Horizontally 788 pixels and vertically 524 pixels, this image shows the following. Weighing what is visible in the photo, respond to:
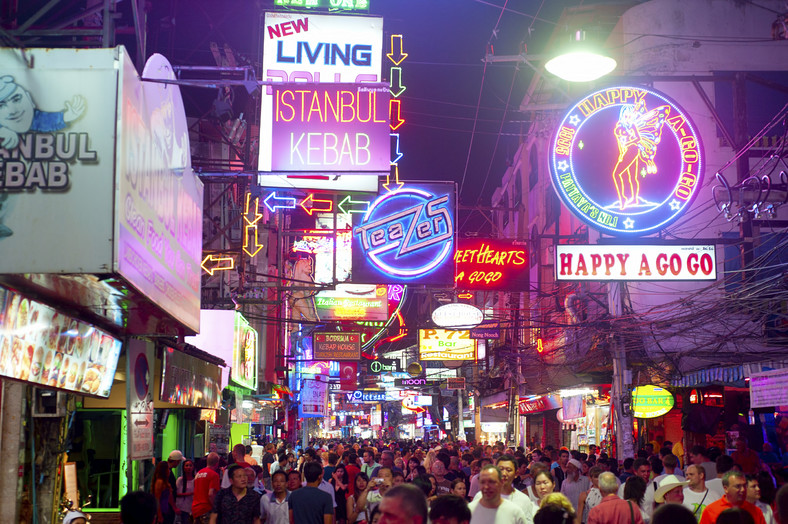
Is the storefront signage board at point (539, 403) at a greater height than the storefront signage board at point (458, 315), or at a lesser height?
lesser

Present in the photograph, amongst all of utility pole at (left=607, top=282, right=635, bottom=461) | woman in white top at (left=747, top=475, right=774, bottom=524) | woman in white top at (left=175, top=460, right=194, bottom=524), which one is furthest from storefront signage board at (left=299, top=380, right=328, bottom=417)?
woman in white top at (left=747, top=475, right=774, bottom=524)

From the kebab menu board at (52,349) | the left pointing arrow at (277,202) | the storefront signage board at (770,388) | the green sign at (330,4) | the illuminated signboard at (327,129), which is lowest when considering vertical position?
the storefront signage board at (770,388)

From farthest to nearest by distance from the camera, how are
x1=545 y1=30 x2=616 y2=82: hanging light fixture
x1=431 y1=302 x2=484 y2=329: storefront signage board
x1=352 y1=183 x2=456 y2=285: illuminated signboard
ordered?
x1=431 y1=302 x2=484 y2=329: storefront signage board, x1=352 y1=183 x2=456 y2=285: illuminated signboard, x1=545 y1=30 x2=616 y2=82: hanging light fixture

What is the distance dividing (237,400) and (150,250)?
60.4 ft

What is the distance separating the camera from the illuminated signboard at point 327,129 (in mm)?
12844

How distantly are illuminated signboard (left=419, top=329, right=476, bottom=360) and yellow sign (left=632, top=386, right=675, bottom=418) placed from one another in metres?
16.2

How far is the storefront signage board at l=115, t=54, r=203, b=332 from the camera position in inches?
311

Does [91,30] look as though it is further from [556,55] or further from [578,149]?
[578,149]

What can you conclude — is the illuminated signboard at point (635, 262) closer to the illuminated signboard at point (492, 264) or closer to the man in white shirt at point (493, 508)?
the illuminated signboard at point (492, 264)

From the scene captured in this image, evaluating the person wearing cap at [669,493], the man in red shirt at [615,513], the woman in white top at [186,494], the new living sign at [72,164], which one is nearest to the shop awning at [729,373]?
the person wearing cap at [669,493]

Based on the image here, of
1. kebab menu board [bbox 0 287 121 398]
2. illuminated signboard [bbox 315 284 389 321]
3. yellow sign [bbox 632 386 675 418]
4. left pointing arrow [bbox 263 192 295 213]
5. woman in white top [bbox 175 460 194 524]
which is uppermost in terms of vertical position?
left pointing arrow [bbox 263 192 295 213]

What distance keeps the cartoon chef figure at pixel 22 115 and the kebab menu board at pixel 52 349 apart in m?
1.11

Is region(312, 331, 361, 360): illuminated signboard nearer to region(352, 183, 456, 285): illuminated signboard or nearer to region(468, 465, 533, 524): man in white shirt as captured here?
region(352, 183, 456, 285): illuminated signboard

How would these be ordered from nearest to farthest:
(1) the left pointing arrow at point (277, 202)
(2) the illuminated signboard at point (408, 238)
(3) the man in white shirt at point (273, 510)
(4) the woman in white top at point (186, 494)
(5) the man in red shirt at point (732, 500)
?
(5) the man in red shirt at point (732, 500), (3) the man in white shirt at point (273, 510), (4) the woman in white top at point (186, 494), (2) the illuminated signboard at point (408, 238), (1) the left pointing arrow at point (277, 202)
